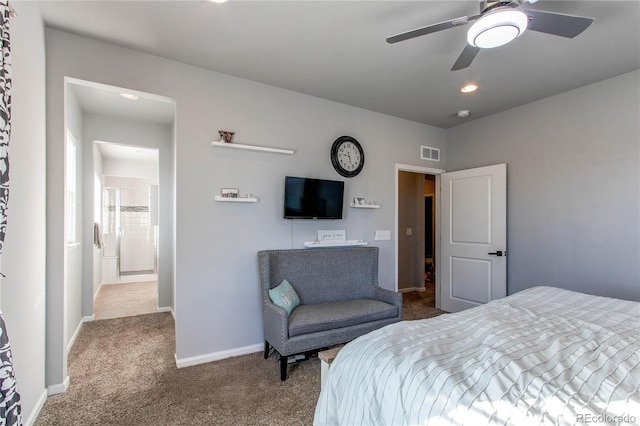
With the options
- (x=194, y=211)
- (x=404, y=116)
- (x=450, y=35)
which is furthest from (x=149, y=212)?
(x=450, y=35)

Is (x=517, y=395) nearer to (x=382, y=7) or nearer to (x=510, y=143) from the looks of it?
(x=382, y=7)

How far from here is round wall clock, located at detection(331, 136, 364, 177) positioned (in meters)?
3.66

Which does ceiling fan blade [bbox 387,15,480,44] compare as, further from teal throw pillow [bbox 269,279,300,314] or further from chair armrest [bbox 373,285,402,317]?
chair armrest [bbox 373,285,402,317]

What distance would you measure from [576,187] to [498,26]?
2476 millimetres

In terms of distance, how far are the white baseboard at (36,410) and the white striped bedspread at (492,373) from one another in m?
1.89

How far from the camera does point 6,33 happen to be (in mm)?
1336

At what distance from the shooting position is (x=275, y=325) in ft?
8.67

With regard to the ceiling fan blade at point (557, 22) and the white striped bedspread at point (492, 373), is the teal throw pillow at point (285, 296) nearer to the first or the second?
the white striped bedspread at point (492, 373)

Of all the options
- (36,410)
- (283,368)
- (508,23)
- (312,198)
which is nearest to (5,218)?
(36,410)

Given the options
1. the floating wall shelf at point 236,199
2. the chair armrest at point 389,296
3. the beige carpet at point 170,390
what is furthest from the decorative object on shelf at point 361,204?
the beige carpet at point 170,390

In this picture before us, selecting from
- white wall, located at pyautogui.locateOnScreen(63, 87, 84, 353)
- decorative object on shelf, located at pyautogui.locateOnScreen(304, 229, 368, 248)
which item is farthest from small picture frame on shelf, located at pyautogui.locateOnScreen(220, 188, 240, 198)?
white wall, located at pyautogui.locateOnScreen(63, 87, 84, 353)

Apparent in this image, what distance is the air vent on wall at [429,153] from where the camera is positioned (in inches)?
176

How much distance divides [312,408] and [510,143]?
3.73 meters

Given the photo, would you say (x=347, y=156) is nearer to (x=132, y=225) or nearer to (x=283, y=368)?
(x=283, y=368)
